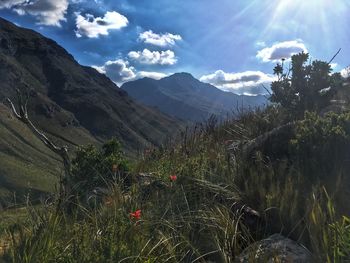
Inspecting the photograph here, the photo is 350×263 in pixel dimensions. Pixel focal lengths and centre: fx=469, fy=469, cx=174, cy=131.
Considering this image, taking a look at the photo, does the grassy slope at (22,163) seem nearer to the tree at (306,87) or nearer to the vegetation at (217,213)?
the tree at (306,87)

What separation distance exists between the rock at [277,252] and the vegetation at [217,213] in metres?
0.10

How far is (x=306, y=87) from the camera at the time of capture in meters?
10.6

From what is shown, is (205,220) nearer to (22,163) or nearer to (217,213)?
(217,213)

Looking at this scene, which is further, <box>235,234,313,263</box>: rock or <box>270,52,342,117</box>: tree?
<box>270,52,342,117</box>: tree

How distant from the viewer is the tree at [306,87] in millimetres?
10352

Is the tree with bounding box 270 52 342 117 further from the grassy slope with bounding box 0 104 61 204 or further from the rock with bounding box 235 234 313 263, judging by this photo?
the grassy slope with bounding box 0 104 61 204

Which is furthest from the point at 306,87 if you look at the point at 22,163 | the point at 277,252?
the point at 22,163

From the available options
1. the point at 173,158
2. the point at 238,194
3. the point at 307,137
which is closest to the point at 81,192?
the point at 173,158

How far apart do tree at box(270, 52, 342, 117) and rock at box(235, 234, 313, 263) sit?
247 inches

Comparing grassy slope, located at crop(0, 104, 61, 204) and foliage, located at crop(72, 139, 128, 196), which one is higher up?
foliage, located at crop(72, 139, 128, 196)

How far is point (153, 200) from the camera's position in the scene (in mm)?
5586

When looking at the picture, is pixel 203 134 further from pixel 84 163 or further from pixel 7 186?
pixel 7 186

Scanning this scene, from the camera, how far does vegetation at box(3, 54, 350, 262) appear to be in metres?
4.09

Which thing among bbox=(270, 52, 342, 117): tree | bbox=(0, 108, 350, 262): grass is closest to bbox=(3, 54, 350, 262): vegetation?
bbox=(0, 108, 350, 262): grass
